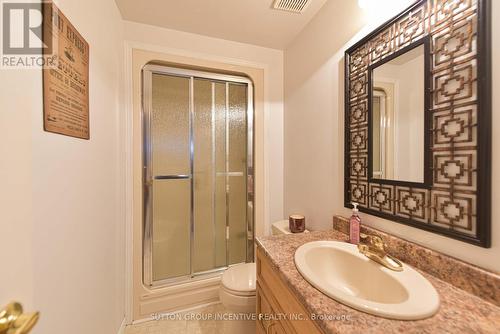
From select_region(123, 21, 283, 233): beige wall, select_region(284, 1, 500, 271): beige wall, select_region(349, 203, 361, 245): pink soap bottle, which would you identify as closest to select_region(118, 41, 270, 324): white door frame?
select_region(123, 21, 283, 233): beige wall

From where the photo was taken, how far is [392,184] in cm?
95

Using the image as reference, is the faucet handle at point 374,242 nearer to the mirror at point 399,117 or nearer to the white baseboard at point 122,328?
the mirror at point 399,117

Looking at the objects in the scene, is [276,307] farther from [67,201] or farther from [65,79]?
[65,79]

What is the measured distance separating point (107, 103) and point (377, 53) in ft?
5.12

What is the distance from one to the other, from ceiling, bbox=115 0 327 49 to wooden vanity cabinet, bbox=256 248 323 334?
1.63 meters

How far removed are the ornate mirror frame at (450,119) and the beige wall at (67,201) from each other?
4.41 feet

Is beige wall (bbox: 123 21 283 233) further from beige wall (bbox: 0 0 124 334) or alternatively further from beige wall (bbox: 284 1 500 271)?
beige wall (bbox: 0 0 124 334)

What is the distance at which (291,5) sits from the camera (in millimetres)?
1396

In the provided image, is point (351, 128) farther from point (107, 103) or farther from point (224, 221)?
point (107, 103)

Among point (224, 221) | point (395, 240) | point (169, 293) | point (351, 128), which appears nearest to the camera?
point (395, 240)

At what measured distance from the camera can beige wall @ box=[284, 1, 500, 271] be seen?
1.13 m

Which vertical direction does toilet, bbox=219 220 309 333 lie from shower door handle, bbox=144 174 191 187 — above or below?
below

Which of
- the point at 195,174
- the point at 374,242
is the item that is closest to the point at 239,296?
the point at 374,242

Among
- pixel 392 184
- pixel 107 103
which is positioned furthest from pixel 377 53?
pixel 107 103
